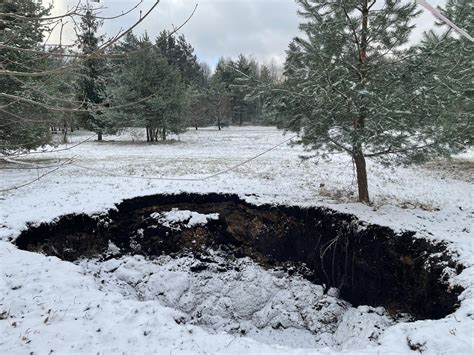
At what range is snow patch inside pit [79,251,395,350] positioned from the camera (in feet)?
19.2

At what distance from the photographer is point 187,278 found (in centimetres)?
730

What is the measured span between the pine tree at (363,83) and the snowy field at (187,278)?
1348 mm

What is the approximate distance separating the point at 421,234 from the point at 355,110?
96.0 inches

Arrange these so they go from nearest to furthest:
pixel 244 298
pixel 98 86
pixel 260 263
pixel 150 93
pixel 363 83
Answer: pixel 98 86 → pixel 363 83 → pixel 244 298 → pixel 260 263 → pixel 150 93

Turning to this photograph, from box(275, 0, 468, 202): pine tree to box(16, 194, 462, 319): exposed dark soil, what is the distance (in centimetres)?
182

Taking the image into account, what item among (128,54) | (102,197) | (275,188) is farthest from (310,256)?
(128,54)

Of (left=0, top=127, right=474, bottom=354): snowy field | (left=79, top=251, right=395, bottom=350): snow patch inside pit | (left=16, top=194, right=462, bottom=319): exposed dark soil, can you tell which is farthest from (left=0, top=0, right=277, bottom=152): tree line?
(left=79, top=251, right=395, bottom=350): snow patch inside pit

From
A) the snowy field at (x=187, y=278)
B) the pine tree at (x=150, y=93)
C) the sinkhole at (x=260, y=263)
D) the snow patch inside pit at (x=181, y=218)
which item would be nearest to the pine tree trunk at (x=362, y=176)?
the snowy field at (x=187, y=278)

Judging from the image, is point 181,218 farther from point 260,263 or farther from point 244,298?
point 244,298

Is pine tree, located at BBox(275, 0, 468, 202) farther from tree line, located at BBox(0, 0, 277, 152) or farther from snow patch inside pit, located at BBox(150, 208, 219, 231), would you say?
snow patch inside pit, located at BBox(150, 208, 219, 231)

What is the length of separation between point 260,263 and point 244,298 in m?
1.17

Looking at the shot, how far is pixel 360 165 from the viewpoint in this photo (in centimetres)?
793

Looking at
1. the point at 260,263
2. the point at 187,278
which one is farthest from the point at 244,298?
the point at 187,278

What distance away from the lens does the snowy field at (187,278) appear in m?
3.73
